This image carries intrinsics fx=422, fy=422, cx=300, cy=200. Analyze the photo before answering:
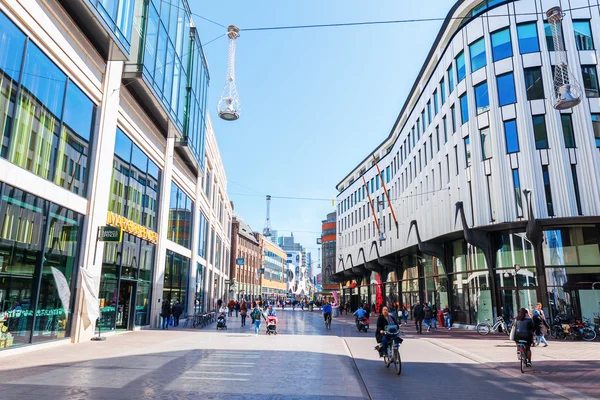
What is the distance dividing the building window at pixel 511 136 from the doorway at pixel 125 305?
810 inches

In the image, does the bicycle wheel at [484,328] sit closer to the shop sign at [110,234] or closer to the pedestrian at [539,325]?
the pedestrian at [539,325]

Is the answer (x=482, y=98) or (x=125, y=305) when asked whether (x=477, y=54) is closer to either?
(x=482, y=98)

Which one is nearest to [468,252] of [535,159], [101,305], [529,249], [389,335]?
[529,249]

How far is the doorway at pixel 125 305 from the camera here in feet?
64.6

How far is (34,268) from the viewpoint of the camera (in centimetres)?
1238

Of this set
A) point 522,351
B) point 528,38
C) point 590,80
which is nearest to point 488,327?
point 522,351

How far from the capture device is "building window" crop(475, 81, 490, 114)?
23.7 m

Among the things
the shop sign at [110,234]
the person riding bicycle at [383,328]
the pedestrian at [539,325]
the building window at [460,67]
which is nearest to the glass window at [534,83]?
the building window at [460,67]

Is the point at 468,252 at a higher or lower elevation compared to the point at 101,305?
higher

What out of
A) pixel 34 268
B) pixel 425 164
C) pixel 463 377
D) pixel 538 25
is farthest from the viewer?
pixel 425 164

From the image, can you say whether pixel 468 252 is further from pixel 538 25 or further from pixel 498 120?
pixel 538 25

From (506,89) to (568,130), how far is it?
3817 millimetres

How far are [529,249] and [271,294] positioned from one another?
90302 millimetres

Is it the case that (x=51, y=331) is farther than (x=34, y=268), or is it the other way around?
A: (x=51, y=331)
